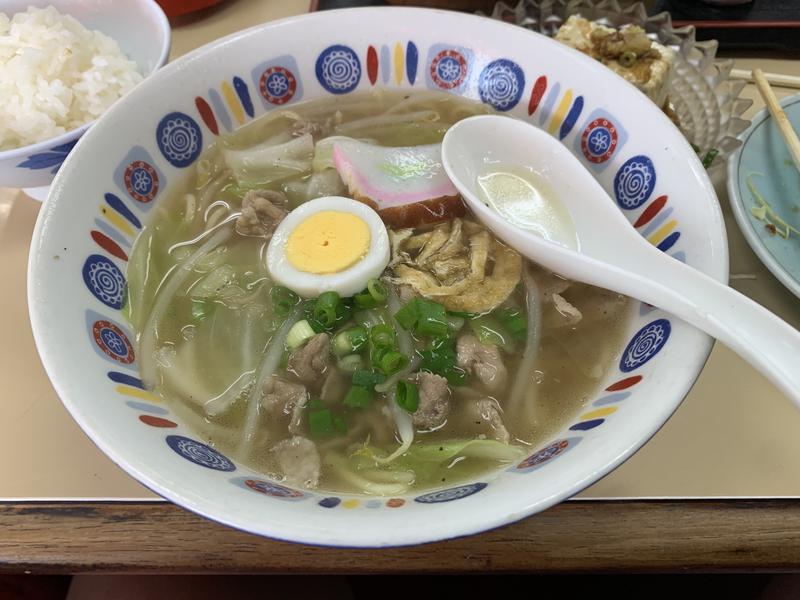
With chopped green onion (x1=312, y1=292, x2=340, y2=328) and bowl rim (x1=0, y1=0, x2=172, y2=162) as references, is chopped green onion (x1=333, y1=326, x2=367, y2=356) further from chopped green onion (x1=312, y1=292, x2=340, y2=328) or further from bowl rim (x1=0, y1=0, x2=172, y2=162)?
bowl rim (x1=0, y1=0, x2=172, y2=162)

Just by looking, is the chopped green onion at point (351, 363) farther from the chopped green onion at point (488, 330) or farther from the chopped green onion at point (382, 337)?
the chopped green onion at point (488, 330)

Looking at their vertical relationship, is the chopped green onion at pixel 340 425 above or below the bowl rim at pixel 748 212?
below

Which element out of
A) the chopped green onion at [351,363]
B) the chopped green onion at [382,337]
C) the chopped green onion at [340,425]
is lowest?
the chopped green onion at [340,425]

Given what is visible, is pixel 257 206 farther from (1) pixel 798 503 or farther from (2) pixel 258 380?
(1) pixel 798 503

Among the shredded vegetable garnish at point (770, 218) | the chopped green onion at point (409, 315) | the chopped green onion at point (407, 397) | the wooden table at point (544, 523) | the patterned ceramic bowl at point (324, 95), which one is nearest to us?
the patterned ceramic bowl at point (324, 95)

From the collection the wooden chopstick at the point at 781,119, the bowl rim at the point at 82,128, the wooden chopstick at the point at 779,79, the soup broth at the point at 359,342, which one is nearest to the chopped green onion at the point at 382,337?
the soup broth at the point at 359,342

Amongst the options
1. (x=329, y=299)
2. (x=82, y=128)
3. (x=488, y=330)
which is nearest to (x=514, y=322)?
(x=488, y=330)

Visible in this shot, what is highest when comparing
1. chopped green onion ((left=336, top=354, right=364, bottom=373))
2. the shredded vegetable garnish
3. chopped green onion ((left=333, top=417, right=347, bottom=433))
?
the shredded vegetable garnish

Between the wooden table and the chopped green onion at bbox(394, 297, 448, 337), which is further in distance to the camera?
the chopped green onion at bbox(394, 297, 448, 337)

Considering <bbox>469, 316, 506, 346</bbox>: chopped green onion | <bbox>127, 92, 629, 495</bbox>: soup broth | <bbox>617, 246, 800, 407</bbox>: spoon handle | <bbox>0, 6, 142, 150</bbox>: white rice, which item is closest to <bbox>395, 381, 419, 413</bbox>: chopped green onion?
<bbox>127, 92, 629, 495</bbox>: soup broth
